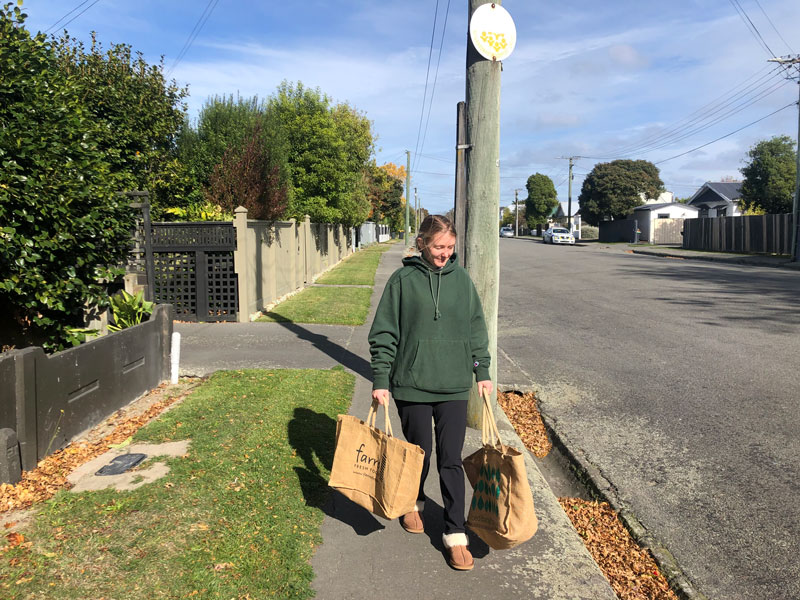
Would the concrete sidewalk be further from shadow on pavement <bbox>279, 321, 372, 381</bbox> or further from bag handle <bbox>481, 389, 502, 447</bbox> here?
shadow on pavement <bbox>279, 321, 372, 381</bbox>

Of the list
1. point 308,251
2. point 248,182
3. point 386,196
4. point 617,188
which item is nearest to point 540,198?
point 617,188

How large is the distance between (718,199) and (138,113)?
5255 cm

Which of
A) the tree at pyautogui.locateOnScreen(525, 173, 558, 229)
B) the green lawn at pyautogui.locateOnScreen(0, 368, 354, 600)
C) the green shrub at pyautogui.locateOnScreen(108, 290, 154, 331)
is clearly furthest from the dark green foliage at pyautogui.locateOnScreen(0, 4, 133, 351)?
the tree at pyautogui.locateOnScreen(525, 173, 558, 229)

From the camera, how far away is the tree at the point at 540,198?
86.6m

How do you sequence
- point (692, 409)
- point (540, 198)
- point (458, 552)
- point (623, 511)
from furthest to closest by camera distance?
point (540, 198) < point (692, 409) < point (623, 511) < point (458, 552)

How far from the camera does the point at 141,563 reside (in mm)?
3061

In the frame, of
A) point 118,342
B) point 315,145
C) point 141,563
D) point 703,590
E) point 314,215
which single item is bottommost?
point 703,590

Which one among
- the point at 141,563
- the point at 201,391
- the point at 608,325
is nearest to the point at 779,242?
the point at 608,325

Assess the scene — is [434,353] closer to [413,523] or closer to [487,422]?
[487,422]

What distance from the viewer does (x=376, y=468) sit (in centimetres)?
331

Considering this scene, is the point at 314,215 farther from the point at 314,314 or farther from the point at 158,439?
the point at 158,439

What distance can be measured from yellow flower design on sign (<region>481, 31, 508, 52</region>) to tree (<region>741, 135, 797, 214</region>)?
41.4 meters

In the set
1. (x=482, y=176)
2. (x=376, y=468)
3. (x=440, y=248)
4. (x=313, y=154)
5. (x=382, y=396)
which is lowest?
(x=376, y=468)

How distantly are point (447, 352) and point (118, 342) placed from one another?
11.2ft
